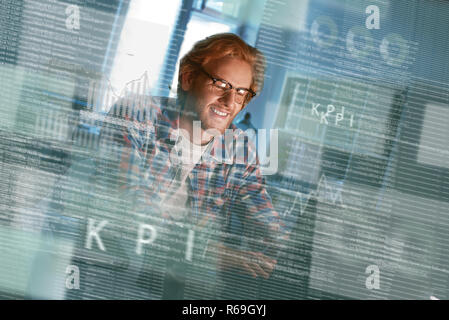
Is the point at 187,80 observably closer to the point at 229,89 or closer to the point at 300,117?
the point at 229,89

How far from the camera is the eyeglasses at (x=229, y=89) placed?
3.28ft

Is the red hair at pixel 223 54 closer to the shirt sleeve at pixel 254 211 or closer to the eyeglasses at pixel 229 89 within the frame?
the eyeglasses at pixel 229 89

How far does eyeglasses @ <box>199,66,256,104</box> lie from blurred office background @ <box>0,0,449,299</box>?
0.09 feet

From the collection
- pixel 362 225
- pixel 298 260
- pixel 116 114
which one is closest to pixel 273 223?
pixel 298 260

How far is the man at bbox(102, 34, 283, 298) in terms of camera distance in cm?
100

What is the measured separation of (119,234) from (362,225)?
648 millimetres

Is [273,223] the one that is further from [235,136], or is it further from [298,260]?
[235,136]

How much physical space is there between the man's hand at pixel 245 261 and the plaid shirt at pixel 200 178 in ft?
0.06

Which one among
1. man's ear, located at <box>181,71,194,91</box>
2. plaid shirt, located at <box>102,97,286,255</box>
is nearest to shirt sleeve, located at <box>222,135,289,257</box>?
plaid shirt, located at <box>102,97,286,255</box>

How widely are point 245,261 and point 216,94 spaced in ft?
1.46

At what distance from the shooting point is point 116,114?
99 cm

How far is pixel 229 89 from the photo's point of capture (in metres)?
1.01

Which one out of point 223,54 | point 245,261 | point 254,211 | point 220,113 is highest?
point 223,54

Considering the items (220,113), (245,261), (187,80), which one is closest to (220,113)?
(220,113)
